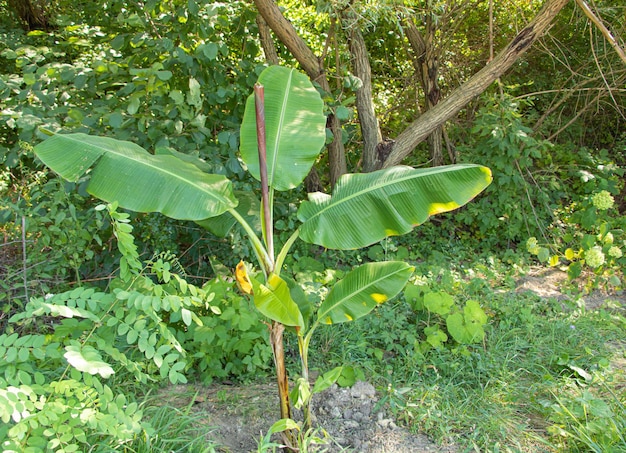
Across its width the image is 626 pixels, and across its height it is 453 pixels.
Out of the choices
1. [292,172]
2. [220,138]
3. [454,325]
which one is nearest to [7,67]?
[220,138]

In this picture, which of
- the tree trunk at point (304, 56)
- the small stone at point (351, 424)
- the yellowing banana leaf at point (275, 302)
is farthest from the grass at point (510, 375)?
the tree trunk at point (304, 56)

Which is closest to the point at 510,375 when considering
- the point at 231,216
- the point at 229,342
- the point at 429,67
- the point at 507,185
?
the point at 229,342

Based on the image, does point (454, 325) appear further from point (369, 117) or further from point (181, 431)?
point (369, 117)

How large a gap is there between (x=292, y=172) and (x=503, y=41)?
18.5ft

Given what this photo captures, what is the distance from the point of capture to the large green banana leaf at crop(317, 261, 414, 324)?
2570mm

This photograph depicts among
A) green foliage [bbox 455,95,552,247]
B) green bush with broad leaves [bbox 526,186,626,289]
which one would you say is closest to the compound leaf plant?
green bush with broad leaves [bbox 526,186,626,289]

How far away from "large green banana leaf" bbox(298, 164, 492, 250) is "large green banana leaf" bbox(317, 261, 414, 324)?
0.19 meters

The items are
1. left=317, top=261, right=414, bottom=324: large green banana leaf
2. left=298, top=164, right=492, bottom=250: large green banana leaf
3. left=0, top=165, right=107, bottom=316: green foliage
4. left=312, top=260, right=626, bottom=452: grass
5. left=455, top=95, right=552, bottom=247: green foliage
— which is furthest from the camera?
left=455, top=95, right=552, bottom=247: green foliage

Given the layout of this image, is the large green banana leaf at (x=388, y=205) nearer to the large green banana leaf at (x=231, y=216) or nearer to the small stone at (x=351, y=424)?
the large green banana leaf at (x=231, y=216)

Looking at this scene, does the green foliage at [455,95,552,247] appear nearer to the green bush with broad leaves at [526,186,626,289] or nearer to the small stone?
the green bush with broad leaves at [526,186,626,289]

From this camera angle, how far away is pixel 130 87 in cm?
345

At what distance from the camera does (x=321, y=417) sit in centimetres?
284

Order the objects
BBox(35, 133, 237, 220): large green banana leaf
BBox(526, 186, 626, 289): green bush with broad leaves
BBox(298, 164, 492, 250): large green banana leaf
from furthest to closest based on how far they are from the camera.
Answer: BBox(526, 186, 626, 289): green bush with broad leaves
BBox(298, 164, 492, 250): large green banana leaf
BBox(35, 133, 237, 220): large green banana leaf

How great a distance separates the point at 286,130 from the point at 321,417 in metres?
1.68
